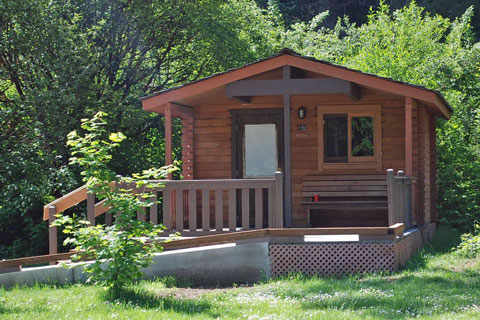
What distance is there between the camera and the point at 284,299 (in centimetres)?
879

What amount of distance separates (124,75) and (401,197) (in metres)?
11.0

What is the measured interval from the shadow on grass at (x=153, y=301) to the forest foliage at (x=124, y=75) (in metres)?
8.65

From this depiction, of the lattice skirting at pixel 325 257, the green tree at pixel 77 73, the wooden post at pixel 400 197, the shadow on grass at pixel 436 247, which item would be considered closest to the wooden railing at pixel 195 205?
the lattice skirting at pixel 325 257

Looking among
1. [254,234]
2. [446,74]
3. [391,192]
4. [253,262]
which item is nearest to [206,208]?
[254,234]

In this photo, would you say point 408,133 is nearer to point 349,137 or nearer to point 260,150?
point 349,137

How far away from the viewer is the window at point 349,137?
13781mm

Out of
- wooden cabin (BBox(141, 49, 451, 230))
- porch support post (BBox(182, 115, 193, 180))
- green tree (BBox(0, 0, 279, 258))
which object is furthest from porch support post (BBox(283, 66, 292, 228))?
green tree (BBox(0, 0, 279, 258))

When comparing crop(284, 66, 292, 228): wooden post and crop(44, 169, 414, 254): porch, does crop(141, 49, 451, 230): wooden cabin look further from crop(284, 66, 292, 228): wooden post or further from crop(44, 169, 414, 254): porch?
crop(44, 169, 414, 254): porch

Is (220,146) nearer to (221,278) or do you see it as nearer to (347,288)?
(221,278)

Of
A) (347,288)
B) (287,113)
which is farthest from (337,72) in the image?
(347,288)

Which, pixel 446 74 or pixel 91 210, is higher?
pixel 446 74

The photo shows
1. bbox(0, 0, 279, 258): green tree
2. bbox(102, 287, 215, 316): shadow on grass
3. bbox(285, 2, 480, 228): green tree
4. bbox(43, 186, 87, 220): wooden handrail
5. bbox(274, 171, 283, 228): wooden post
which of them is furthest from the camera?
→ bbox(285, 2, 480, 228): green tree

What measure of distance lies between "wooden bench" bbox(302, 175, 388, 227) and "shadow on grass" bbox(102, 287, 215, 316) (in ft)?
16.7

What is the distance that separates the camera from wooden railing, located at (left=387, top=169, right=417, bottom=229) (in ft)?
36.2
